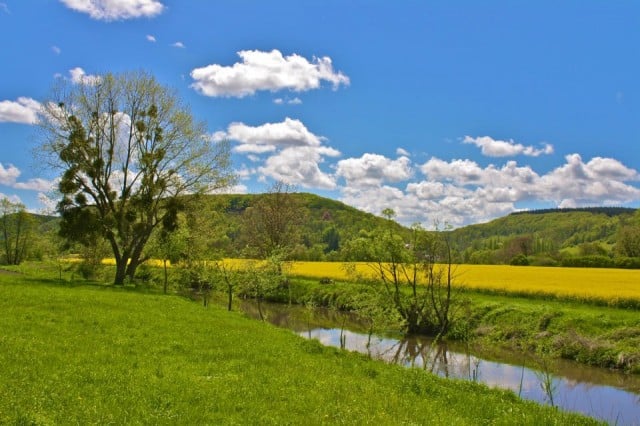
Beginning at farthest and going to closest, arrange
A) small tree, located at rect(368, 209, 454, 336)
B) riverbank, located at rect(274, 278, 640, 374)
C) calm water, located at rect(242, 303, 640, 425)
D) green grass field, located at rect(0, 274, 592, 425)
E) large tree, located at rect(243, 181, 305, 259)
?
large tree, located at rect(243, 181, 305, 259) → small tree, located at rect(368, 209, 454, 336) → riverbank, located at rect(274, 278, 640, 374) → calm water, located at rect(242, 303, 640, 425) → green grass field, located at rect(0, 274, 592, 425)

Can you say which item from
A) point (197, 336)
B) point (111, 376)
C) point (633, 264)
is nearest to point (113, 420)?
point (111, 376)

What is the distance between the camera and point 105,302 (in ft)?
88.8

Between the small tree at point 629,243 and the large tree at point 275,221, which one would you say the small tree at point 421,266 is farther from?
the small tree at point 629,243

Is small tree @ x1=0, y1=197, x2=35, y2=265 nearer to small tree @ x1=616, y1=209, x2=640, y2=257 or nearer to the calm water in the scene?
the calm water

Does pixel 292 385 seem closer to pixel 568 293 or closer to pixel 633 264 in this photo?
pixel 568 293

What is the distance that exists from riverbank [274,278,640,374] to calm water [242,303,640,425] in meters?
0.92

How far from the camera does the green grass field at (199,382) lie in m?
10.5

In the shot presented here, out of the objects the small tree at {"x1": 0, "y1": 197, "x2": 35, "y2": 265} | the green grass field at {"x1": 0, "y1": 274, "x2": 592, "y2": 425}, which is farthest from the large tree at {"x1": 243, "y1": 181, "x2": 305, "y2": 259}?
the small tree at {"x1": 0, "y1": 197, "x2": 35, "y2": 265}

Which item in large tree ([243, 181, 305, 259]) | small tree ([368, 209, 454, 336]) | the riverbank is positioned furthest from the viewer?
large tree ([243, 181, 305, 259])

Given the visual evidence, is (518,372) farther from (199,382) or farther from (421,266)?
(199,382)

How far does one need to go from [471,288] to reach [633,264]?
1449 inches

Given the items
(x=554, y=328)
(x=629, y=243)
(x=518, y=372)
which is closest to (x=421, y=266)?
(x=554, y=328)

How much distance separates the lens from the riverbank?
26500 mm

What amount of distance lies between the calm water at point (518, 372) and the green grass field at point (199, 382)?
2.50 m
